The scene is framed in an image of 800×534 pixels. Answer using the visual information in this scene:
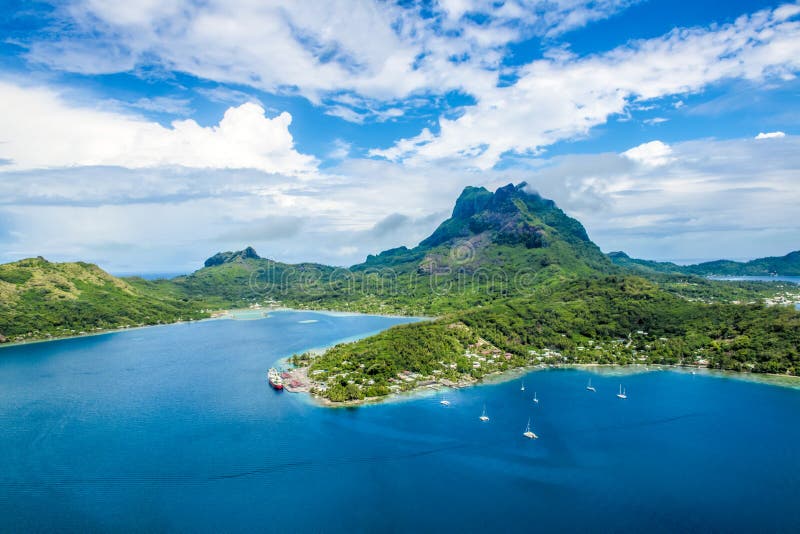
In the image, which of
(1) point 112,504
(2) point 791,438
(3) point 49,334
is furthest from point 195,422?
(3) point 49,334

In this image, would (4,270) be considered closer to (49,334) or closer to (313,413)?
(49,334)

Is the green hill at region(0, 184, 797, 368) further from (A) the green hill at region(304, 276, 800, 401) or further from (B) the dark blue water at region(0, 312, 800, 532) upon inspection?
(B) the dark blue water at region(0, 312, 800, 532)

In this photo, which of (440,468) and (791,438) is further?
(791,438)

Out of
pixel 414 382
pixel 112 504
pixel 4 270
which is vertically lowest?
pixel 112 504

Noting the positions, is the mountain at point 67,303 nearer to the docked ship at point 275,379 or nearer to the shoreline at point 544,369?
the shoreline at point 544,369

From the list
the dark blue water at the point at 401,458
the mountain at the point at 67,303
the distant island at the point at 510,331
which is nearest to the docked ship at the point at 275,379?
the dark blue water at the point at 401,458

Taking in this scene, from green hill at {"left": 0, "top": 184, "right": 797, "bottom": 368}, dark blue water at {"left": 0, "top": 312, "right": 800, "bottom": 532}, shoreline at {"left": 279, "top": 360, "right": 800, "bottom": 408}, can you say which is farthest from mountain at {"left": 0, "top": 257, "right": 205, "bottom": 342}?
shoreline at {"left": 279, "top": 360, "right": 800, "bottom": 408}
